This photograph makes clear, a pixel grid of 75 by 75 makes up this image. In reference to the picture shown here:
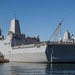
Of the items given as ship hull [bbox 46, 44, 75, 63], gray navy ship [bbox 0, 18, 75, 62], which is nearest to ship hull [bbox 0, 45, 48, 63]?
gray navy ship [bbox 0, 18, 75, 62]

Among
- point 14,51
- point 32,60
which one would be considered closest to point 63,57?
point 32,60

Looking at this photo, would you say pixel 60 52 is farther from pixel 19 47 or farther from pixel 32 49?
pixel 19 47

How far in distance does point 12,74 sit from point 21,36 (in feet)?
221

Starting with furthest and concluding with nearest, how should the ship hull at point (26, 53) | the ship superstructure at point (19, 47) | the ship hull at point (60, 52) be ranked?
the ship superstructure at point (19, 47)
the ship hull at point (26, 53)
the ship hull at point (60, 52)

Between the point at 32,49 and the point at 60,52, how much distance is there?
33.7ft

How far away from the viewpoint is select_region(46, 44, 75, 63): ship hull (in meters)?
94.1

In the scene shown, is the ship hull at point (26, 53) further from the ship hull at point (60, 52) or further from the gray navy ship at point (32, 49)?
the ship hull at point (60, 52)

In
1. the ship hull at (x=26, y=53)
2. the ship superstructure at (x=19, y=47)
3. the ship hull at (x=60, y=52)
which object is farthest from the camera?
the ship superstructure at (x=19, y=47)

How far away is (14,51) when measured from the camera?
365ft

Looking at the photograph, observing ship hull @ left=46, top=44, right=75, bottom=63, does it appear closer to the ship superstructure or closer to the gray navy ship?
the gray navy ship

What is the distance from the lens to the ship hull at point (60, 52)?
94.1 m

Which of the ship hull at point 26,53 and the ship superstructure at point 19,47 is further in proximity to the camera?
the ship superstructure at point 19,47

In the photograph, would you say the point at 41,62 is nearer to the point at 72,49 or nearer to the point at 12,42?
the point at 72,49

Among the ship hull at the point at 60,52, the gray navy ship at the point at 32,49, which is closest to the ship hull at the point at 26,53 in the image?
the gray navy ship at the point at 32,49
